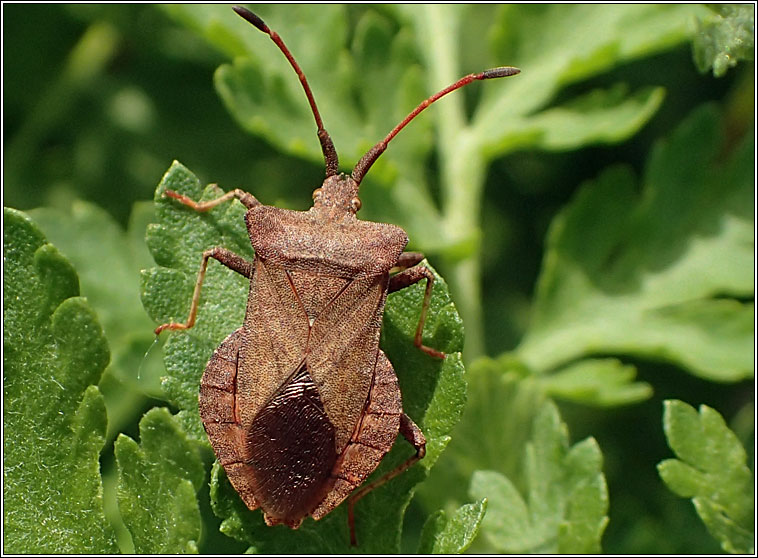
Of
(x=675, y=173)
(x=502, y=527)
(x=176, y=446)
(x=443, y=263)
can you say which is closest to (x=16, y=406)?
(x=176, y=446)

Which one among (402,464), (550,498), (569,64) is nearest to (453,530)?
(402,464)

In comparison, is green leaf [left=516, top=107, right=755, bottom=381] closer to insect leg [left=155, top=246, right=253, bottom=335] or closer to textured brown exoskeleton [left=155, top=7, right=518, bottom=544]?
textured brown exoskeleton [left=155, top=7, right=518, bottom=544]

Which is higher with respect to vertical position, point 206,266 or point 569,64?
point 569,64

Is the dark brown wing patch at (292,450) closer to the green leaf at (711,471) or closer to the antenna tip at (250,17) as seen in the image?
the green leaf at (711,471)

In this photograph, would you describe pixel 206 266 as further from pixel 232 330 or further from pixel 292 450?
pixel 292 450

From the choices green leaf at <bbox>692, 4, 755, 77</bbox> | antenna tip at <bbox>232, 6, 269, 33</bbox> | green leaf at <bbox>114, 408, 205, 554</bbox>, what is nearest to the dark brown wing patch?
green leaf at <bbox>114, 408, 205, 554</bbox>

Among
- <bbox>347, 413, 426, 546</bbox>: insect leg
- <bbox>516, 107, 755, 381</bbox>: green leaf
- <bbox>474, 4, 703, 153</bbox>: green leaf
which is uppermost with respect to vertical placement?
<bbox>474, 4, 703, 153</bbox>: green leaf

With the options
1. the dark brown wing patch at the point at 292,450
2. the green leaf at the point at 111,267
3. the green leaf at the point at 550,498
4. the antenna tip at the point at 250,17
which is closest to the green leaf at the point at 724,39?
the green leaf at the point at 550,498
